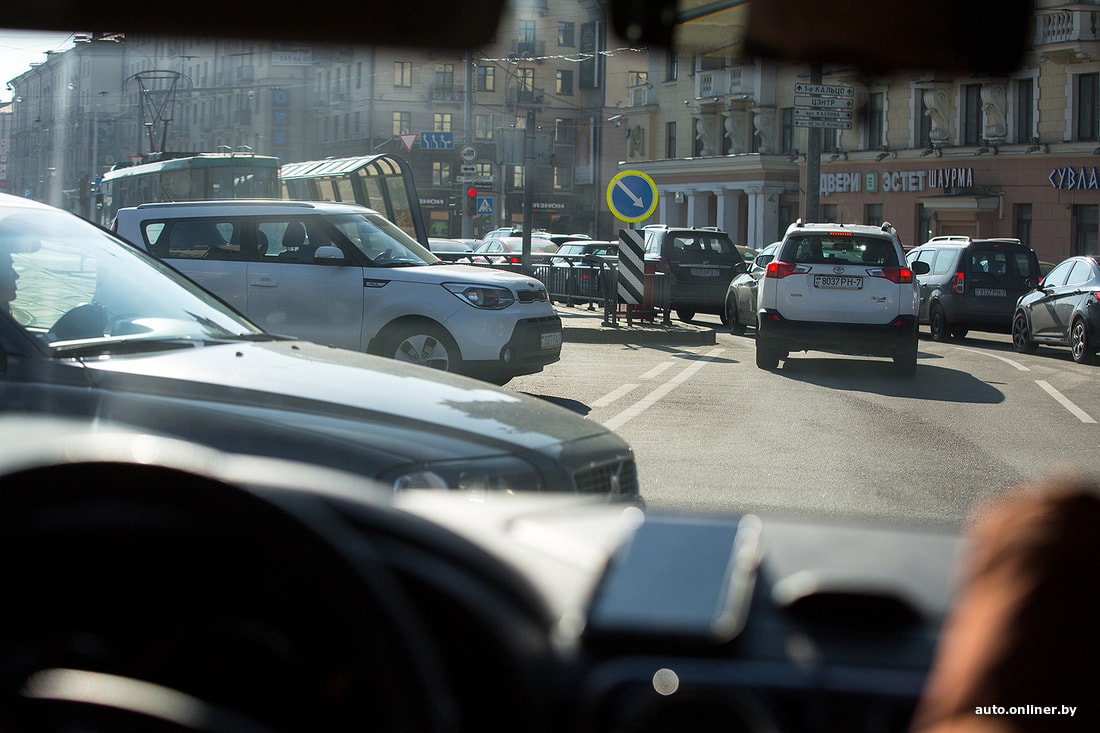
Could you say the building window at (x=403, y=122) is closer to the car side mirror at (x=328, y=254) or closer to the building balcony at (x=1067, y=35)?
the building balcony at (x=1067, y=35)

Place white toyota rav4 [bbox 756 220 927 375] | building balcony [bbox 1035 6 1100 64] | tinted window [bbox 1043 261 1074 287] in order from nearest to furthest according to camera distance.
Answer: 1. building balcony [bbox 1035 6 1100 64]
2. white toyota rav4 [bbox 756 220 927 375]
3. tinted window [bbox 1043 261 1074 287]

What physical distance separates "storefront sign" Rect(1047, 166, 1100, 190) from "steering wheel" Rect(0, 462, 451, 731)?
20.8ft

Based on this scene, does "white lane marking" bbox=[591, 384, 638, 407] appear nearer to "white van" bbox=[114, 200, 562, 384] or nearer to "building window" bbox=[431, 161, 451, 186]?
"white van" bbox=[114, 200, 562, 384]

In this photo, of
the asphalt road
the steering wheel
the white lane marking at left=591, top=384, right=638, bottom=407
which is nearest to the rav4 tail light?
the asphalt road

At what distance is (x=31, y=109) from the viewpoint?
3.40 meters

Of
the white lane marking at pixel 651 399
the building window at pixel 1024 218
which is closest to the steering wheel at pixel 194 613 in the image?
the white lane marking at pixel 651 399

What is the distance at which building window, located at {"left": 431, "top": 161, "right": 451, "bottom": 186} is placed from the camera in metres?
28.6

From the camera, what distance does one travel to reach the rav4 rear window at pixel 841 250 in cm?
1465

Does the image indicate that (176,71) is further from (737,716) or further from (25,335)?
(737,716)

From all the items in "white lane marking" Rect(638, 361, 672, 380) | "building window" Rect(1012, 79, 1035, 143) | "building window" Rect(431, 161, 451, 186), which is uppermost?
"building window" Rect(431, 161, 451, 186)

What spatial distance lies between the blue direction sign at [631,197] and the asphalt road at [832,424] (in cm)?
265

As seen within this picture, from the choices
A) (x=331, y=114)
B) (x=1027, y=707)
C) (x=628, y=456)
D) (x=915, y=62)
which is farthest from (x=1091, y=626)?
(x=628, y=456)

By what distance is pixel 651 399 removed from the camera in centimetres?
1173

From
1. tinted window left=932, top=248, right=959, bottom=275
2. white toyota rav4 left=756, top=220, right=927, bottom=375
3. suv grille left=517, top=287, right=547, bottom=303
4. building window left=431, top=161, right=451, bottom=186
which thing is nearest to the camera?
suv grille left=517, top=287, right=547, bottom=303
